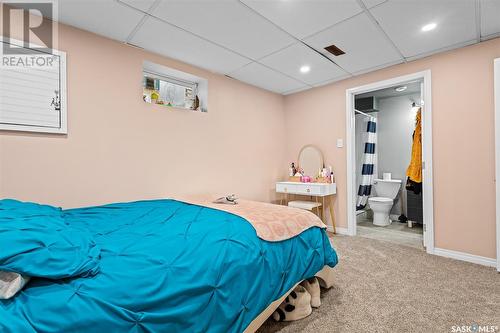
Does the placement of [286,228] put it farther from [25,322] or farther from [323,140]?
[323,140]

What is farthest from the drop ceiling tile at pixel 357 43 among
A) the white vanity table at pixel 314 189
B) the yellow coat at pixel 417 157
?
the white vanity table at pixel 314 189

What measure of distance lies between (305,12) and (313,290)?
221 centimetres

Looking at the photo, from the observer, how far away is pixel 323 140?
12.7 ft

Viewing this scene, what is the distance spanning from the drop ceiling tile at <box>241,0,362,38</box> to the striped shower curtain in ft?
10.0

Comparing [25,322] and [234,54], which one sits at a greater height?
[234,54]

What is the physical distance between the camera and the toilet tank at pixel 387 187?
14.8 feet

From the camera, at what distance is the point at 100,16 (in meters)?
2.05

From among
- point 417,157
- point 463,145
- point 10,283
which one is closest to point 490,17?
point 463,145

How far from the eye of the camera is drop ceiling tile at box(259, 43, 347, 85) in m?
2.71

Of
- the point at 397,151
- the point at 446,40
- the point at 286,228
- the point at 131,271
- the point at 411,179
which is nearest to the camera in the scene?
the point at 131,271

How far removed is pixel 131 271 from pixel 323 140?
11.2 feet

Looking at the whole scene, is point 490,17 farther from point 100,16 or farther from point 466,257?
point 100,16

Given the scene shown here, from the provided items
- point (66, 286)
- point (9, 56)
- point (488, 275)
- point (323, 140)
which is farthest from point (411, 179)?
point (9, 56)

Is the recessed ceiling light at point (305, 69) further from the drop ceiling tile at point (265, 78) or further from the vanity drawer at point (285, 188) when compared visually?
the vanity drawer at point (285, 188)
